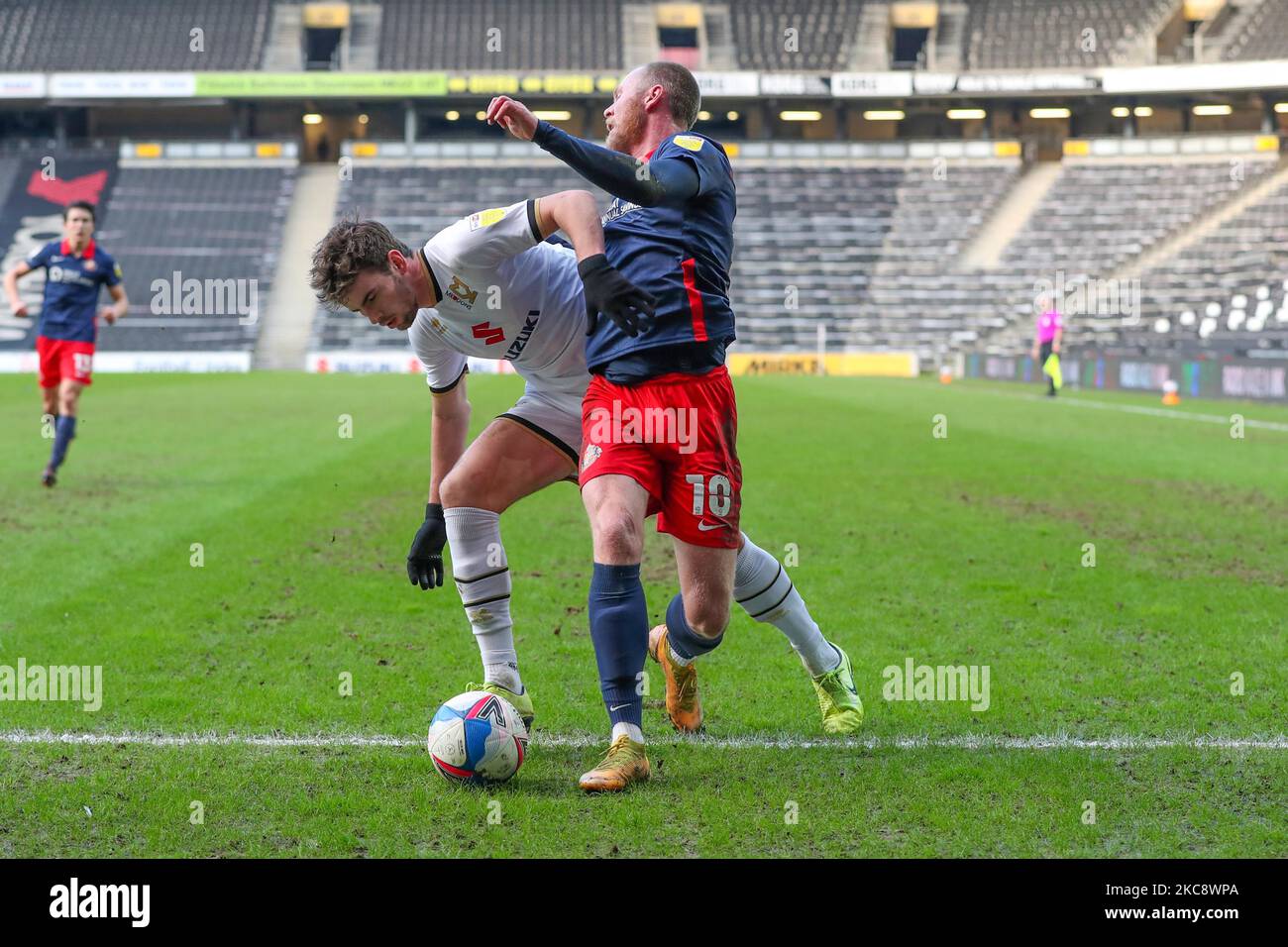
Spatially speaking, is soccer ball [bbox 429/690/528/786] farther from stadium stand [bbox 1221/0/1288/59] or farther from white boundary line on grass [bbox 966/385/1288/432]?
stadium stand [bbox 1221/0/1288/59]

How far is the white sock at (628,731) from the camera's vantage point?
4168mm

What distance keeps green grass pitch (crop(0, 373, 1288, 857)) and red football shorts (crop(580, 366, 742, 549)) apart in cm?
77

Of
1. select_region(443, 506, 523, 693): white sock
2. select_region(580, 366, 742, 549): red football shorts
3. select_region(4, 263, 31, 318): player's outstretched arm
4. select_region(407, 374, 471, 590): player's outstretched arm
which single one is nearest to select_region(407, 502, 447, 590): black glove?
select_region(407, 374, 471, 590): player's outstretched arm

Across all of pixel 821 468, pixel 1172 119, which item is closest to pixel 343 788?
pixel 821 468

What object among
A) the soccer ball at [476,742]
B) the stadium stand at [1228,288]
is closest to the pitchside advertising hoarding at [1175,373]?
the stadium stand at [1228,288]

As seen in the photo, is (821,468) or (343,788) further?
(821,468)

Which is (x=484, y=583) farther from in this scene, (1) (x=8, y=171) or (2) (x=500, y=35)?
(2) (x=500, y=35)

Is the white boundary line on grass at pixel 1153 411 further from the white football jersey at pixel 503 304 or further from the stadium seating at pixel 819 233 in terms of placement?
the stadium seating at pixel 819 233

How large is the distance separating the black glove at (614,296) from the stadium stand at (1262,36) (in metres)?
54.5

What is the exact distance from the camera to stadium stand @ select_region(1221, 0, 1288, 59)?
5131 cm

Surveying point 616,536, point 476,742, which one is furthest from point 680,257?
point 476,742
